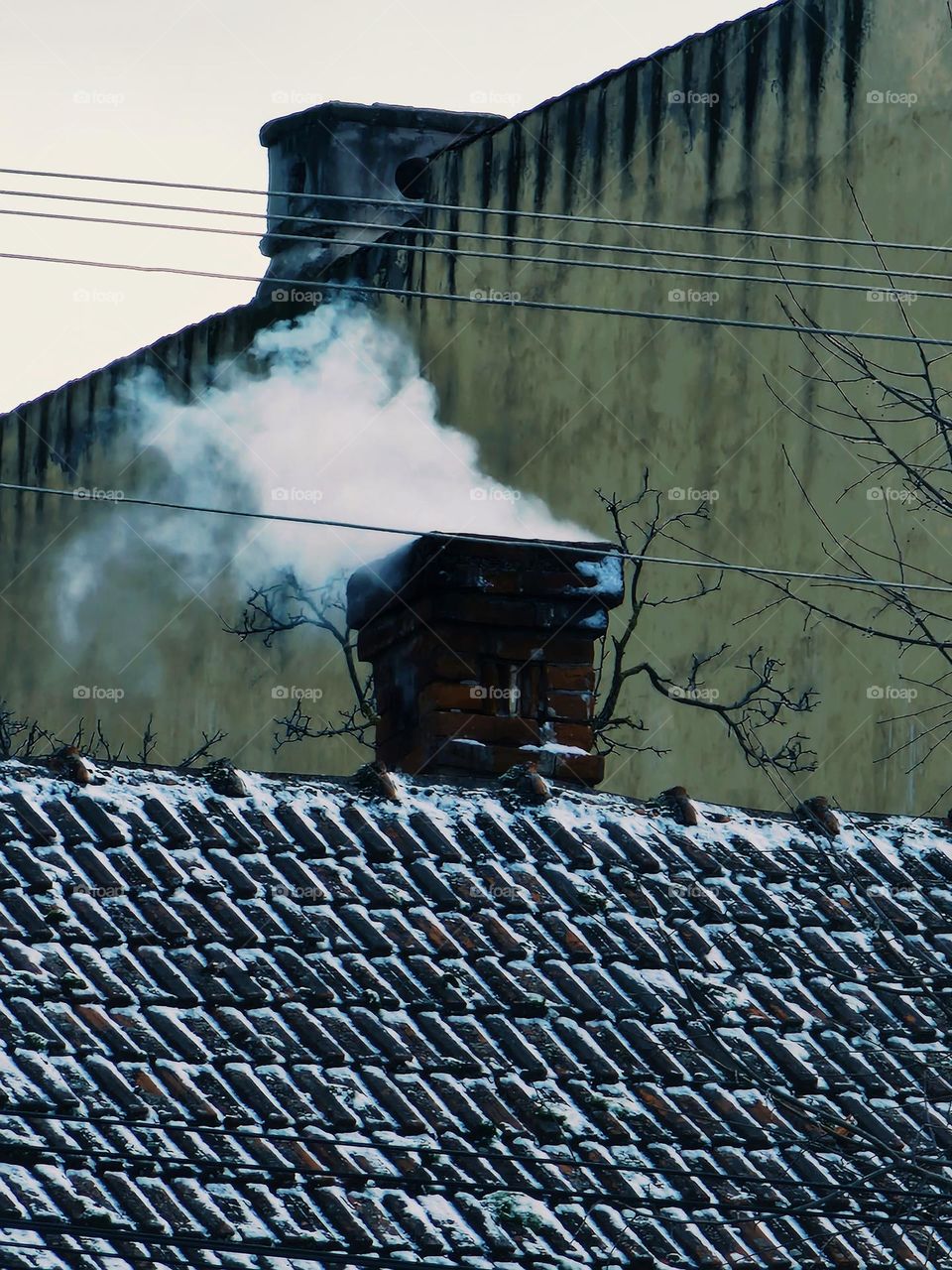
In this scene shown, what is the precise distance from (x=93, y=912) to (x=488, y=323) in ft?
38.5

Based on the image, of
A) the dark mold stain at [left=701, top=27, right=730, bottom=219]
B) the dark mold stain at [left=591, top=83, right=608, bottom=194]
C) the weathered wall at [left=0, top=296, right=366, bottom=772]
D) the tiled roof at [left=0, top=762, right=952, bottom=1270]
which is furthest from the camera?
the weathered wall at [left=0, top=296, right=366, bottom=772]

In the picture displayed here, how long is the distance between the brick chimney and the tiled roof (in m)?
0.57

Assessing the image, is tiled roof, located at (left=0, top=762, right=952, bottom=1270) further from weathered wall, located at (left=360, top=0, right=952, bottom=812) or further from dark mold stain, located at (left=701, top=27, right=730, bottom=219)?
dark mold stain, located at (left=701, top=27, right=730, bottom=219)

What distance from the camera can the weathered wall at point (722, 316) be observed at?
60.4 feet

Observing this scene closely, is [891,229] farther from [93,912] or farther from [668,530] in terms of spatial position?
[93,912]

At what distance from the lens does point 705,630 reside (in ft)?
62.3

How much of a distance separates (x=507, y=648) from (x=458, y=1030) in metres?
2.15

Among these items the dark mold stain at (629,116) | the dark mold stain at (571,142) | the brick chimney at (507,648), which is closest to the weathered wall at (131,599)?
the dark mold stain at (571,142)

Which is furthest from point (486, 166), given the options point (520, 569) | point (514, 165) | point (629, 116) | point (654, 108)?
point (520, 569)

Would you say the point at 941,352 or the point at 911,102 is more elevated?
the point at 911,102

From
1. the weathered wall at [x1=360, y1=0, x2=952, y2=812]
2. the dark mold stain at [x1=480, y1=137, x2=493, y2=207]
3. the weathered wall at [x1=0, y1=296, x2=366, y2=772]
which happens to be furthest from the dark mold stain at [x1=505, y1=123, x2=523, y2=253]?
the weathered wall at [x1=0, y1=296, x2=366, y2=772]

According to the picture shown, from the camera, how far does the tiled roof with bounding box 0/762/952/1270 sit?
755cm

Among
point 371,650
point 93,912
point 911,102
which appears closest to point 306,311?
point 911,102

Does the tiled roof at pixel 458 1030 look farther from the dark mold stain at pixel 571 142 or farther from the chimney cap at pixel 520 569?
the dark mold stain at pixel 571 142
